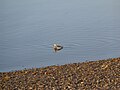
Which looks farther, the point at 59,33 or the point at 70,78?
the point at 59,33

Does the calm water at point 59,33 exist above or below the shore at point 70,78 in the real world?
below

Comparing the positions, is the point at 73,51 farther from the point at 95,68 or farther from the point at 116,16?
the point at 116,16

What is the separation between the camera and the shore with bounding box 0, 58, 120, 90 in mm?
10453

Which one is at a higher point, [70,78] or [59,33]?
[70,78]

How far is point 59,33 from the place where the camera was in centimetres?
2286

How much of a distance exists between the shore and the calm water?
10.5 ft

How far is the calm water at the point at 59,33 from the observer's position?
17.3 m

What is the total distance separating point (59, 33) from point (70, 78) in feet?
38.1

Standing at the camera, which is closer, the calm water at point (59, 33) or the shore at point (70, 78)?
the shore at point (70, 78)

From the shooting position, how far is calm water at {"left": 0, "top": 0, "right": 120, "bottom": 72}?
17.3 meters

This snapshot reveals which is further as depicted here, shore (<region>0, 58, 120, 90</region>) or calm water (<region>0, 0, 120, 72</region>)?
calm water (<region>0, 0, 120, 72</region>)

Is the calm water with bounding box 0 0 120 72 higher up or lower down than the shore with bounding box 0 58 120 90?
lower down

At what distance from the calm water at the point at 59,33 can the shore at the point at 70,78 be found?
10.5 feet

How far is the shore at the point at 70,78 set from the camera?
10453mm
